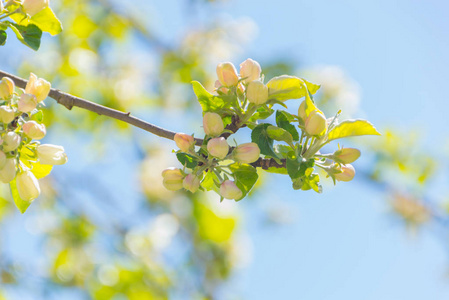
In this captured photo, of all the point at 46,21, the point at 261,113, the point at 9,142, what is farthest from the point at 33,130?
the point at 261,113

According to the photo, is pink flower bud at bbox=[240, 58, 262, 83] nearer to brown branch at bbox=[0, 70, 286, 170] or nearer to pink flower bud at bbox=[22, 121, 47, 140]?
brown branch at bbox=[0, 70, 286, 170]

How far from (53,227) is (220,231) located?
1139 millimetres

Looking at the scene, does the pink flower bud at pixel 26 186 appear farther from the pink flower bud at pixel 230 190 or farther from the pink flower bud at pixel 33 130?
the pink flower bud at pixel 230 190

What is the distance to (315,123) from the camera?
736 millimetres

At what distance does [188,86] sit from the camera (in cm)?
303

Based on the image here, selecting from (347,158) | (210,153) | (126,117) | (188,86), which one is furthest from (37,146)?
(188,86)

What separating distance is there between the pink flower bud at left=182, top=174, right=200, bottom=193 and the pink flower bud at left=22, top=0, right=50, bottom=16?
1.16ft

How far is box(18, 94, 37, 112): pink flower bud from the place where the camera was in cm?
71

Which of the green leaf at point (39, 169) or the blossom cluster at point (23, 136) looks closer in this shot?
the blossom cluster at point (23, 136)

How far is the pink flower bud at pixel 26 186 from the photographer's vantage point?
0.77 metres

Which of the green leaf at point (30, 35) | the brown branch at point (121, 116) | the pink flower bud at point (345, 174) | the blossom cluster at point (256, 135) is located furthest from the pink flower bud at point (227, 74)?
the green leaf at point (30, 35)

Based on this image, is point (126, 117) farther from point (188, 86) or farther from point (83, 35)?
point (188, 86)

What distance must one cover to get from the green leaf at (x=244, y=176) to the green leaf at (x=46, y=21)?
398 millimetres

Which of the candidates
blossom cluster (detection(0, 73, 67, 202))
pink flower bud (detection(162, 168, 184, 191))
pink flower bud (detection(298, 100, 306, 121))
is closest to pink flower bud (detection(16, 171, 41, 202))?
blossom cluster (detection(0, 73, 67, 202))
